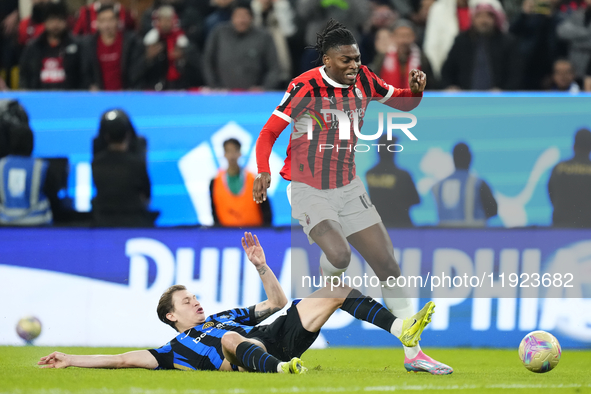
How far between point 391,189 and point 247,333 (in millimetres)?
2654

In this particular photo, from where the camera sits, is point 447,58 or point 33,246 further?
point 447,58

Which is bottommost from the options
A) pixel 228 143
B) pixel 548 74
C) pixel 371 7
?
pixel 228 143

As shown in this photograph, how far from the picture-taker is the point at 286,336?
19.0 ft

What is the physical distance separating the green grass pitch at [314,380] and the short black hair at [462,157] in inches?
78.6

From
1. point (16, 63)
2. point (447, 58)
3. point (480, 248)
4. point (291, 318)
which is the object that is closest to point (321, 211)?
point (291, 318)

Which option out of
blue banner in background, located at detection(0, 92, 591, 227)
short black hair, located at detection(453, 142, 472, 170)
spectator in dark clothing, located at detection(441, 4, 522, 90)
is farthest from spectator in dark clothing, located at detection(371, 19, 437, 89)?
short black hair, located at detection(453, 142, 472, 170)

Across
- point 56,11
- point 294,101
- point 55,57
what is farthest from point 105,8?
point 294,101

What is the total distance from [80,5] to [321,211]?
268 inches

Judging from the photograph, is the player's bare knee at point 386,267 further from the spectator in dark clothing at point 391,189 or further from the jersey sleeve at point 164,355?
the spectator in dark clothing at point 391,189

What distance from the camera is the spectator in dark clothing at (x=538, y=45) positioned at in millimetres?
9391

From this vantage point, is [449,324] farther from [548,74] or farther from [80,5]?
[80,5]

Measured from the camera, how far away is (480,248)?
7.94m

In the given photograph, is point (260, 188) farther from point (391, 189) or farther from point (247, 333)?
point (391, 189)

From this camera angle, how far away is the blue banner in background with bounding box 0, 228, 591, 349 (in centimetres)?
791
